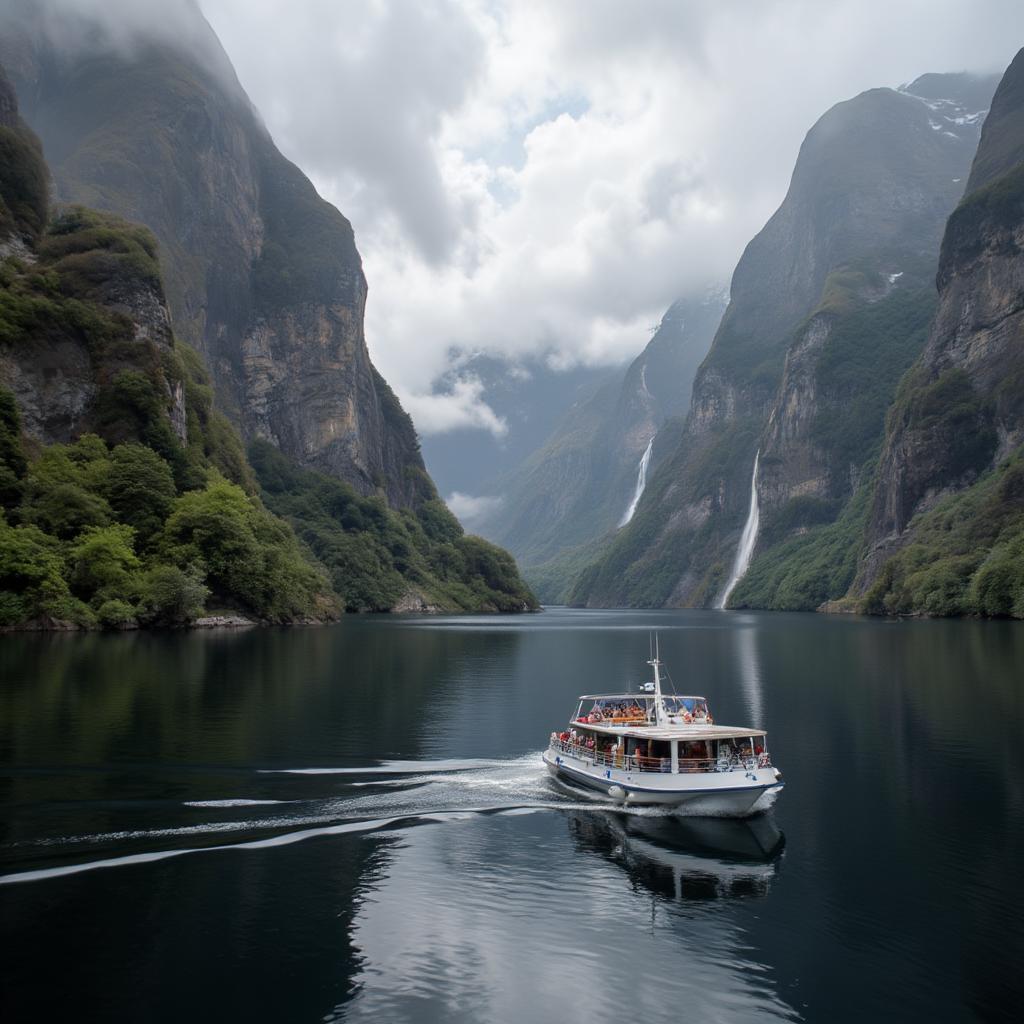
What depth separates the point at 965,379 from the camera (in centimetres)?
16900

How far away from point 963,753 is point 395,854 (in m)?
23.3

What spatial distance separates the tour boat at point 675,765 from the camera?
25312 millimetres

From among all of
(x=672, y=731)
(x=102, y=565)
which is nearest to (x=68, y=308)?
(x=102, y=565)

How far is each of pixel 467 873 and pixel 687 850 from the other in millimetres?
6434

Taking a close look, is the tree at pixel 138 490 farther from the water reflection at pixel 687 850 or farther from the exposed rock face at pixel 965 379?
the exposed rock face at pixel 965 379

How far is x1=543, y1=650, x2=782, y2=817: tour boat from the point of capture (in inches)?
997

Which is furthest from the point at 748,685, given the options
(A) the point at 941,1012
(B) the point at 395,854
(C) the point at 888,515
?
(C) the point at 888,515

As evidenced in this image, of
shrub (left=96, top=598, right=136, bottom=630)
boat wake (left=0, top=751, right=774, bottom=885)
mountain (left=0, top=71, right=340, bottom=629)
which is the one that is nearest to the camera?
boat wake (left=0, top=751, right=774, bottom=885)

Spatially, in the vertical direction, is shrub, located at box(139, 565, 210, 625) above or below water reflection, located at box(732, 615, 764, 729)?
above

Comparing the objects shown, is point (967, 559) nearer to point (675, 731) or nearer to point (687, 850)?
point (675, 731)

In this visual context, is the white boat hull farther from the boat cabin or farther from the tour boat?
the boat cabin

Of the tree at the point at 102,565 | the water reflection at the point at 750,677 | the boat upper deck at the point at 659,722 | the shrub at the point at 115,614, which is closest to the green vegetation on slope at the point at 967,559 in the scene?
the water reflection at the point at 750,677

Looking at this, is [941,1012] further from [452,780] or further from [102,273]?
[102,273]

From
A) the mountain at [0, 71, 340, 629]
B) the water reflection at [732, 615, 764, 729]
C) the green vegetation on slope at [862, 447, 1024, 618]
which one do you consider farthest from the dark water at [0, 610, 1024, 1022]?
the green vegetation on slope at [862, 447, 1024, 618]
